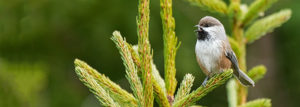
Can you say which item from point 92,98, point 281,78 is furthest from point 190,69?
point 281,78

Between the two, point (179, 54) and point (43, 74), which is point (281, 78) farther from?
point (43, 74)

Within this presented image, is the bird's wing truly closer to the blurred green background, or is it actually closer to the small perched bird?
the small perched bird

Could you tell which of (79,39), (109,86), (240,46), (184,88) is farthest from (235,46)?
(79,39)

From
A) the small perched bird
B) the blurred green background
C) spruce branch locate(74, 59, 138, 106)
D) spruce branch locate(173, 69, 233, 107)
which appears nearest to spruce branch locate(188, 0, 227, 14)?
the small perched bird

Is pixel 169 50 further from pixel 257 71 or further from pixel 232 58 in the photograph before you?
pixel 232 58

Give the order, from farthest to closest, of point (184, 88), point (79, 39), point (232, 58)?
point (79, 39) < point (232, 58) < point (184, 88)

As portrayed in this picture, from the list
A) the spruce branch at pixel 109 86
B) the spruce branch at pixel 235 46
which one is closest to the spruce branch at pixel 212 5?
the spruce branch at pixel 235 46
